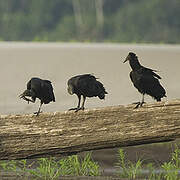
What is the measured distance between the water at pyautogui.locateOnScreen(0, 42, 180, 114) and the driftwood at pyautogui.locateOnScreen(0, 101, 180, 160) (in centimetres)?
606

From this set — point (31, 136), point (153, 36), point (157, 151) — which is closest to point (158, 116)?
point (31, 136)

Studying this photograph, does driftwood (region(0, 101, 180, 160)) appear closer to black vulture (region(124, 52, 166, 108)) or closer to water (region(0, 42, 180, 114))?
black vulture (region(124, 52, 166, 108))

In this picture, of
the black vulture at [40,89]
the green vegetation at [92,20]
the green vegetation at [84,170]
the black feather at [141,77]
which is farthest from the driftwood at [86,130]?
the green vegetation at [92,20]

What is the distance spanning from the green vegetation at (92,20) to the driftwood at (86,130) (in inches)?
1112

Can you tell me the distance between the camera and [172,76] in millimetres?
13656

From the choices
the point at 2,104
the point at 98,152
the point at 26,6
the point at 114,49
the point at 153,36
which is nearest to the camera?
the point at 98,152

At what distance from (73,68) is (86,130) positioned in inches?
310

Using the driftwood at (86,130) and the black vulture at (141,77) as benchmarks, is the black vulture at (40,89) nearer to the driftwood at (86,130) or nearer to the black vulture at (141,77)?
the driftwood at (86,130)

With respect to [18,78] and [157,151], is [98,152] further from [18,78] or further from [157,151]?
[18,78]

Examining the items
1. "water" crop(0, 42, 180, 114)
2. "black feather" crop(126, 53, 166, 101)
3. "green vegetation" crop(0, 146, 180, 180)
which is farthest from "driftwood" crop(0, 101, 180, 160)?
"water" crop(0, 42, 180, 114)

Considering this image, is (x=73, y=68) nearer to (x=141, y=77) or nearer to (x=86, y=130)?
(x=141, y=77)

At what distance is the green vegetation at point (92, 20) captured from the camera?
36438 millimetres

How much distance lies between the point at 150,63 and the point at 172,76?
2.57ft

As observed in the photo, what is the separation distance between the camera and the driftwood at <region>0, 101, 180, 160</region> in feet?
20.2
